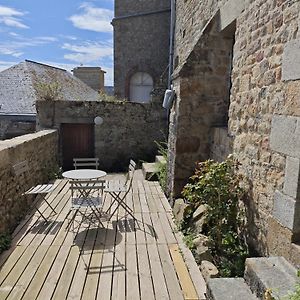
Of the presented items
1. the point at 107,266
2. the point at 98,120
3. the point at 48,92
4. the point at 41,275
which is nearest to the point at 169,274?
the point at 107,266

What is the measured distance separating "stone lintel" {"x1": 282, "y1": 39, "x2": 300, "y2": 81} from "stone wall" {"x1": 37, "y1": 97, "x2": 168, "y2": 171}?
23.0 ft

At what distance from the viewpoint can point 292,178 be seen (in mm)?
2234

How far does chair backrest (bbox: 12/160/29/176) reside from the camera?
4324 mm

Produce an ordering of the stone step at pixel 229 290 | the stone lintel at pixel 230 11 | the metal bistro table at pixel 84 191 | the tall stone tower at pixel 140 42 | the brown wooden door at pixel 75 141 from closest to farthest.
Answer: the stone step at pixel 229 290 → the stone lintel at pixel 230 11 → the metal bistro table at pixel 84 191 → the brown wooden door at pixel 75 141 → the tall stone tower at pixel 140 42

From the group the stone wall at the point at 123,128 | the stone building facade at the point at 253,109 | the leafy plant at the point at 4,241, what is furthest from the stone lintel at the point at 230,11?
the stone wall at the point at 123,128

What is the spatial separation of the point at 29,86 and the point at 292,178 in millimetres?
12213

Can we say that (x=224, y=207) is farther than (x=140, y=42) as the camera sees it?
No

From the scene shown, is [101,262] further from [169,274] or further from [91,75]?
[91,75]

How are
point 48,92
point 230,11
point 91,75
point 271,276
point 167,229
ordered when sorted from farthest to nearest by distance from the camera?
point 91,75
point 48,92
point 167,229
point 230,11
point 271,276

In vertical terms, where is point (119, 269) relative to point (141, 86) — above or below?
below

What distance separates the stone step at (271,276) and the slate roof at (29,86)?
378 inches

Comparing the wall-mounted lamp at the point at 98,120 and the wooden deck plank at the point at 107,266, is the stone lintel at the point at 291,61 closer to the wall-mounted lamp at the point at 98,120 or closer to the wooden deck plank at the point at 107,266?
the wooden deck plank at the point at 107,266

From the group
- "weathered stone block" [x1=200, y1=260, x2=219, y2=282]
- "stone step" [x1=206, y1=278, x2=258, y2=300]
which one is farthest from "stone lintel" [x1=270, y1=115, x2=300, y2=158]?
"weathered stone block" [x1=200, y1=260, x2=219, y2=282]

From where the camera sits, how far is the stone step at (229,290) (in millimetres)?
2025
